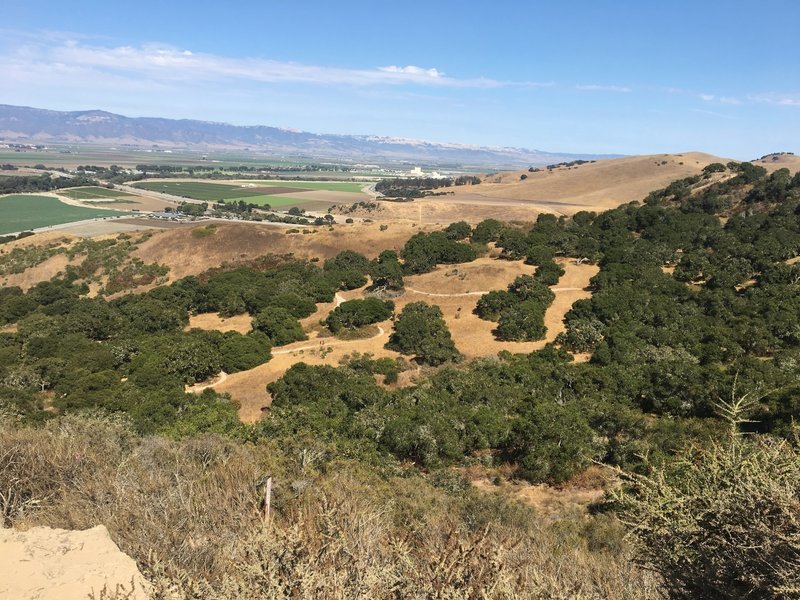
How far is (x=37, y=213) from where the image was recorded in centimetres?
10512

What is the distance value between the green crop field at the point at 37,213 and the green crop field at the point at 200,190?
27.6 metres

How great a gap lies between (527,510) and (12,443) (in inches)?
574

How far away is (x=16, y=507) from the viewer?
1245 centimetres

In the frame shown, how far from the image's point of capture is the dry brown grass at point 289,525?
8148mm

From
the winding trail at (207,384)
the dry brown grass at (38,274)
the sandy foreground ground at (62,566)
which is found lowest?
the winding trail at (207,384)

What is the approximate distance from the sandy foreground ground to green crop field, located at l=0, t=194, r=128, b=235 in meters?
97.6

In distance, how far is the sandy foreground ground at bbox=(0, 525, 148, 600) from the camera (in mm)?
9383

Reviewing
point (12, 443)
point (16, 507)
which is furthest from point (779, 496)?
point (12, 443)

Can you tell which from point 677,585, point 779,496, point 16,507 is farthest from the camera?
point 16,507

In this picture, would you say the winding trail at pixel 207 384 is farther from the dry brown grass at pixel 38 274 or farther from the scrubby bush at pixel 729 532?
the dry brown grass at pixel 38 274

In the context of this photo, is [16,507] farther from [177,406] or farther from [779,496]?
[779,496]

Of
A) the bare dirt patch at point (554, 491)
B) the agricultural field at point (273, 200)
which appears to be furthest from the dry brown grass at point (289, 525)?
the agricultural field at point (273, 200)

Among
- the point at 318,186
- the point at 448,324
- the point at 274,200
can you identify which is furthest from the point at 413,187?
the point at 448,324

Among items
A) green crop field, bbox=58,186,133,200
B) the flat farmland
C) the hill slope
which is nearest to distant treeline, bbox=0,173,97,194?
green crop field, bbox=58,186,133,200
